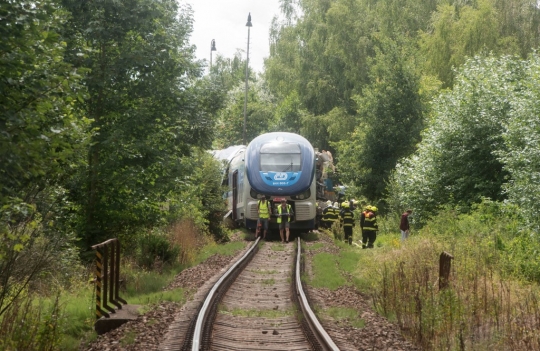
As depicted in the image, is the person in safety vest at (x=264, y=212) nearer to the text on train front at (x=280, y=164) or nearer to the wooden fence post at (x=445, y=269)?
the text on train front at (x=280, y=164)

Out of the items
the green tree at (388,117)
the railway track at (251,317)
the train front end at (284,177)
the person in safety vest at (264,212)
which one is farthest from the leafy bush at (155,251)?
the green tree at (388,117)

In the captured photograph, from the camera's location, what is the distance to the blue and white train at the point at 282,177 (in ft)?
81.3

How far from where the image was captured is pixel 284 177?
24734 mm

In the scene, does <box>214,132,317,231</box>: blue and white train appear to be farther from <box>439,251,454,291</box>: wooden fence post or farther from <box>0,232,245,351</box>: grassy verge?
<box>439,251,454,291</box>: wooden fence post

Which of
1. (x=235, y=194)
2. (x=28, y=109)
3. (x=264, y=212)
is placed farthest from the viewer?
(x=235, y=194)

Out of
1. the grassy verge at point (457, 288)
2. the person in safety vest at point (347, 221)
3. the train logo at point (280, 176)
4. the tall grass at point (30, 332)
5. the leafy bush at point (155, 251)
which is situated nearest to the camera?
the tall grass at point (30, 332)

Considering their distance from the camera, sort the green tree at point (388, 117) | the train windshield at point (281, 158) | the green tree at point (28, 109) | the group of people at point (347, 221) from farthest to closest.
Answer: the green tree at point (388, 117) → the train windshield at point (281, 158) → the group of people at point (347, 221) → the green tree at point (28, 109)

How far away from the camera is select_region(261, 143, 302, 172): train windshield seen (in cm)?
2495

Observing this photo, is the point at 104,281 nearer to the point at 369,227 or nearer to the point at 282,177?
the point at 369,227

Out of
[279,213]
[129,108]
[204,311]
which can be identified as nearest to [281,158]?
[279,213]

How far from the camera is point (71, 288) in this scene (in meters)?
13.7

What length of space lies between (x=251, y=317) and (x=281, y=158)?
1388cm

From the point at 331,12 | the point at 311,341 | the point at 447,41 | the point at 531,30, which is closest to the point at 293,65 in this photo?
the point at 331,12

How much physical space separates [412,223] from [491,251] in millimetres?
11376
